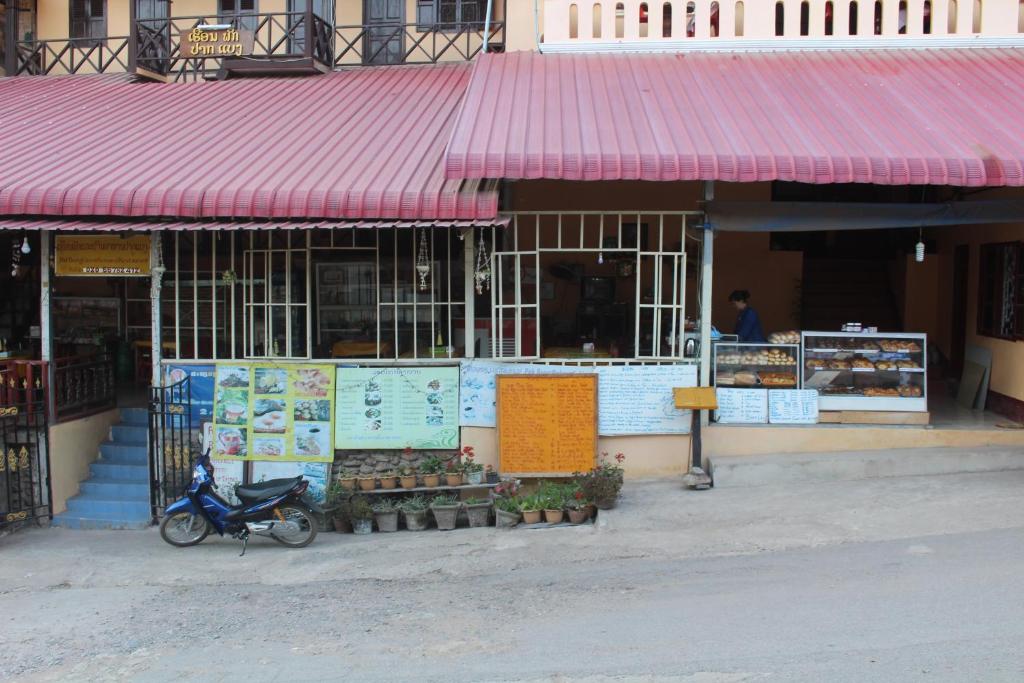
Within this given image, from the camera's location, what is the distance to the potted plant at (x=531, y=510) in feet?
27.2

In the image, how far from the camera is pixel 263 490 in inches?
326

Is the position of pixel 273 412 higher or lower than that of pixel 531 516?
higher

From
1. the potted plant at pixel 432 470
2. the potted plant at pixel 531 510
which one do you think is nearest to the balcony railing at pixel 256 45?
the potted plant at pixel 432 470

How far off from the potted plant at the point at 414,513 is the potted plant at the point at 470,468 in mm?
555

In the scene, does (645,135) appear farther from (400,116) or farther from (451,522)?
(451,522)

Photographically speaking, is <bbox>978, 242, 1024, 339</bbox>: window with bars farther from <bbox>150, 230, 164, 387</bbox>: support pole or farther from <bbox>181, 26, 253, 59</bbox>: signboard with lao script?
<bbox>181, 26, 253, 59</bbox>: signboard with lao script

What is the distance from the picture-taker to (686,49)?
11.1 metres

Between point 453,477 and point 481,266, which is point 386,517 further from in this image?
point 481,266

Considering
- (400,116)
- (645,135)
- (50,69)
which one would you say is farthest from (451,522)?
(50,69)

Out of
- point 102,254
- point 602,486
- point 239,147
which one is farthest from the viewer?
point 239,147

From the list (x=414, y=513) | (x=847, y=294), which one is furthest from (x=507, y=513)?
(x=847, y=294)

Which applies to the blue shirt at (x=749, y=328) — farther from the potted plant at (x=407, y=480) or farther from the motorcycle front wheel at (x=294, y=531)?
the motorcycle front wheel at (x=294, y=531)

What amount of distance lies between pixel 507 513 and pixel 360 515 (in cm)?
155

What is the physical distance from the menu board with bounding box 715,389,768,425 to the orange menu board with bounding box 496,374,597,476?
1.46 m
